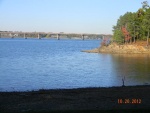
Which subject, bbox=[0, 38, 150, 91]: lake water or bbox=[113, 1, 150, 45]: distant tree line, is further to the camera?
bbox=[113, 1, 150, 45]: distant tree line

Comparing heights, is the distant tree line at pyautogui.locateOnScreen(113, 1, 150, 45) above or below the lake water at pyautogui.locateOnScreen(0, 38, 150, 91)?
above

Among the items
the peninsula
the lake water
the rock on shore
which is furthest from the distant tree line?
the lake water

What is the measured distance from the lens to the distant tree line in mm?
83444

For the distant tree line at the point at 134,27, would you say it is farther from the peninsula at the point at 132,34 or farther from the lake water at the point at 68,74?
the lake water at the point at 68,74

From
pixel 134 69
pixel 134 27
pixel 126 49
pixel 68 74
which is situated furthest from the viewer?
pixel 134 27

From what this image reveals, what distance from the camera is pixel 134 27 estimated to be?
282 ft

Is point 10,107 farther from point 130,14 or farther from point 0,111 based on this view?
point 130,14

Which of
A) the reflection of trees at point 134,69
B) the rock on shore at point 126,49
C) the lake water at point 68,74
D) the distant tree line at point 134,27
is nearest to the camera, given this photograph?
the lake water at point 68,74

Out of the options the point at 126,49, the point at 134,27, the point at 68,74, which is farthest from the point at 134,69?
the point at 134,27

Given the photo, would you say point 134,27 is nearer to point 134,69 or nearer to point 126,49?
point 126,49

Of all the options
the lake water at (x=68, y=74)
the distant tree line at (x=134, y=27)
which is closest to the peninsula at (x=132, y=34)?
the distant tree line at (x=134, y=27)

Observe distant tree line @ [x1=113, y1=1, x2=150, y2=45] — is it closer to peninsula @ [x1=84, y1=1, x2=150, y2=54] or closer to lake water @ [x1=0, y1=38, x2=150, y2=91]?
peninsula @ [x1=84, y1=1, x2=150, y2=54]

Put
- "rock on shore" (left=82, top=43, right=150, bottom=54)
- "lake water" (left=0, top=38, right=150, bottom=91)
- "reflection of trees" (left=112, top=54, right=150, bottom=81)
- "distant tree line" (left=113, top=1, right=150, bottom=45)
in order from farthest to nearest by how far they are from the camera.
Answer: "distant tree line" (left=113, top=1, right=150, bottom=45) < "rock on shore" (left=82, top=43, right=150, bottom=54) < "reflection of trees" (left=112, top=54, right=150, bottom=81) < "lake water" (left=0, top=38, right=150, bottom=91)

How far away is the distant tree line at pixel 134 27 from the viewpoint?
274ft
